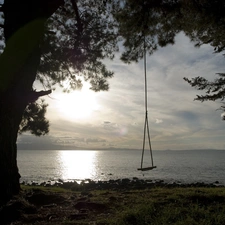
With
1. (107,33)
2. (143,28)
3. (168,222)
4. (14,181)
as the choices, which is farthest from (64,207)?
(107,33)

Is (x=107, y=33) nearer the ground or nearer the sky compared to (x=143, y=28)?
nearer the sky

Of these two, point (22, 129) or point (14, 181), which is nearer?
point (14, 181)

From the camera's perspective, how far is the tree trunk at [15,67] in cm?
610

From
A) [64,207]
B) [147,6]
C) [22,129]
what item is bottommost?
[64,207]

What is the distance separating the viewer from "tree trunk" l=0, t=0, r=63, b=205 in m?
6.10

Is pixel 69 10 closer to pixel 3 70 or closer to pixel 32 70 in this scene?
pixel 32 70

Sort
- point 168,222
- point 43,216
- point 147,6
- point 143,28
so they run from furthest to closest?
1. point 143,28
2. point 147,6
3. point 43,216
4. point 168,222

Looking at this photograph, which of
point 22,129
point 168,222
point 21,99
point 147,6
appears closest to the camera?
point 168,222

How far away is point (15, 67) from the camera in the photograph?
20.5ft

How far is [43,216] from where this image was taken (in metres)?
5.01

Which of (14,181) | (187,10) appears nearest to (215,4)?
(187,10)

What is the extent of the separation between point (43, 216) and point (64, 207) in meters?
0.82

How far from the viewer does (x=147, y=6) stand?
7125 mm

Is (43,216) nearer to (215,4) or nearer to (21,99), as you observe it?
(21,99)
